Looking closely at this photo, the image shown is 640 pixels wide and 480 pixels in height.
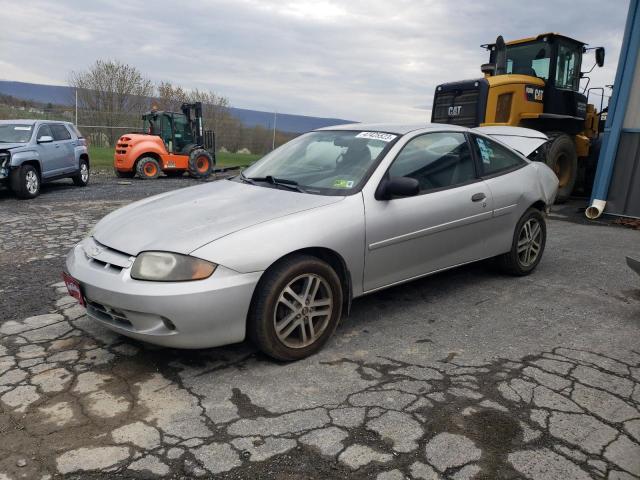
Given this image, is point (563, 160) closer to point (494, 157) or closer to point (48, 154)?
point (494, 157)

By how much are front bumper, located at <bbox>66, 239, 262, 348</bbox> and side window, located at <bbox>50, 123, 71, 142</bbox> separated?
10035 mm

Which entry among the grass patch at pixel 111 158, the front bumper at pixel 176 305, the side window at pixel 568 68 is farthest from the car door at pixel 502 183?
the grass patch at pixel 111 158

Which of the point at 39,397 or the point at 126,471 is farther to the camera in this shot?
the point at 39,397

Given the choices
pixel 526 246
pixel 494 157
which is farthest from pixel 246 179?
pixel 526 246

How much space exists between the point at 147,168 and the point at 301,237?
1277 cm

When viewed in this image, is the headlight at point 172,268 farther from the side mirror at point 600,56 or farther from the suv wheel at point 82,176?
the suv wheel at point 82,176

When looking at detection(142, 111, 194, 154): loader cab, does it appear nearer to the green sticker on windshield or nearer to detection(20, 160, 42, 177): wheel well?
detection(20, 160, 42, 177): wheel well

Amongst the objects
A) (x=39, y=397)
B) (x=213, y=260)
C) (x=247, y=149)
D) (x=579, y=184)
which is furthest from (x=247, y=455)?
(x=247, y=149)

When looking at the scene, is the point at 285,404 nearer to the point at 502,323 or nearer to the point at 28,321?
the point at 502,323

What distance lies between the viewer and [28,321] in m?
3.80

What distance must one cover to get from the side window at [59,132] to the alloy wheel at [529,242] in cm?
1053

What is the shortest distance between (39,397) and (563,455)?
2.67 meters

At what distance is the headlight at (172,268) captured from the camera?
2807 mm

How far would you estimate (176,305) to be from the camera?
276 centimetres
